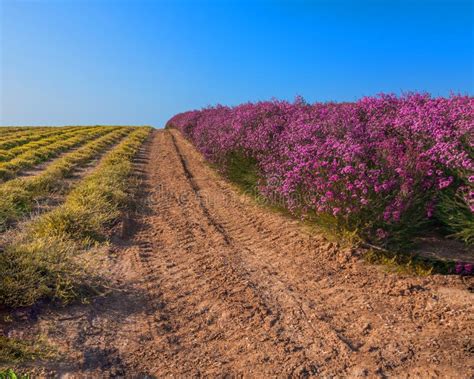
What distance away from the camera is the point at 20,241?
5637 millimetres

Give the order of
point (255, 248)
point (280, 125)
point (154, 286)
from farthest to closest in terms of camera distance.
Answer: point (280, 125), point (255, 248), point (154, 286)

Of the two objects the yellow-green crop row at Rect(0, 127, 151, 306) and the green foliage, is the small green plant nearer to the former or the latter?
the yellow-green crop row at Rect(0, 127, 151, 306)

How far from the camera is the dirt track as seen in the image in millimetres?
3320

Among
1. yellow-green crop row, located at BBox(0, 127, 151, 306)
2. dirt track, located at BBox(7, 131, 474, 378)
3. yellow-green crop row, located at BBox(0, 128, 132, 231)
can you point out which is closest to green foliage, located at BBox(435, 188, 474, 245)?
dirt track, located at BBox(7, 131, 474, 378)

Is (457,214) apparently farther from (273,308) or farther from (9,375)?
(9,375)

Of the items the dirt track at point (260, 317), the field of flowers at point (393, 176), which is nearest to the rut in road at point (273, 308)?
the dirt track at point (260, 317)

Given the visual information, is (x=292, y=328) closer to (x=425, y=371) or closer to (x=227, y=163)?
(x=425, y=371)

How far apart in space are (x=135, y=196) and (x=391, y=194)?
6.54 m

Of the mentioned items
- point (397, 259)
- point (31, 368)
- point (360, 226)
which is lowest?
point (31, 368)

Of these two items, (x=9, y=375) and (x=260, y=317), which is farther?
(x=260, y=317)

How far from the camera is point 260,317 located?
4.10 m

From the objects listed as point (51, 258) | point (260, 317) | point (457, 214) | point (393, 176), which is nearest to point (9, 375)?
point (51, 258)

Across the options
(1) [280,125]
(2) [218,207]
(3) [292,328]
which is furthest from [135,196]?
(3) [292,328]

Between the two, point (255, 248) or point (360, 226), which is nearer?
point (360, 226)
